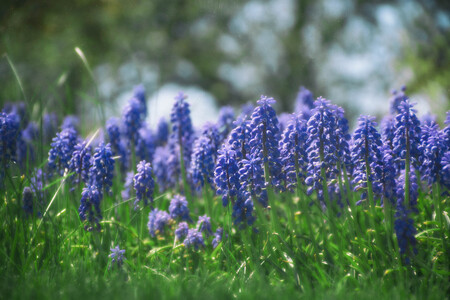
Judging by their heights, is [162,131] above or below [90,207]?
above

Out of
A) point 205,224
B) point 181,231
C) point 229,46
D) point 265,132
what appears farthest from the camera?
point 229,46

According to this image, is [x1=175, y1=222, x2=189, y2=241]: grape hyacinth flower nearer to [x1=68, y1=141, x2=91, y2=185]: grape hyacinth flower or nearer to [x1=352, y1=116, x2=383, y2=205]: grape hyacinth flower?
[x1=68, y1=141, x2=91, y2=185]: grape hyacinth flower

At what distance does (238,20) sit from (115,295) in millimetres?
29466

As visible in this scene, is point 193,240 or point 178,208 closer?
point 193,240

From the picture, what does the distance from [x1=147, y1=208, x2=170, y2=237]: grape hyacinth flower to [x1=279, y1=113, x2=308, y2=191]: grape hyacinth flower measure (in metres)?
1.97

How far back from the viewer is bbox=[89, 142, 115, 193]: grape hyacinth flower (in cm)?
512

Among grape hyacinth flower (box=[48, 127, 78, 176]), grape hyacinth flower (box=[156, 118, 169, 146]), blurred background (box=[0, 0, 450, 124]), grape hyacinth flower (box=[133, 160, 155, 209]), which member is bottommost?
grape hyacinth flower (box=[133, 160, 155, 209])

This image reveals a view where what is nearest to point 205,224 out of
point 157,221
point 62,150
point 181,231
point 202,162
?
point 181,231

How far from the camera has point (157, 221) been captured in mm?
6082

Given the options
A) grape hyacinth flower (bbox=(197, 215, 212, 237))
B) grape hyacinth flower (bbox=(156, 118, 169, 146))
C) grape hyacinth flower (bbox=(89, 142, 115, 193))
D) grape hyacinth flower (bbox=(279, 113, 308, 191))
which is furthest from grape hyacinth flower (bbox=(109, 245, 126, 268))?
grape hyacinth flower (bbox=(156, 118, 169, 146))

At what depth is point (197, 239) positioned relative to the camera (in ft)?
17.6

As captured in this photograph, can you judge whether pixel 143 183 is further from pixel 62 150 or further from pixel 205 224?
pixel 62 150

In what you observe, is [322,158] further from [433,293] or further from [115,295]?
[115,295]

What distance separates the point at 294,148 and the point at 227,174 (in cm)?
90
